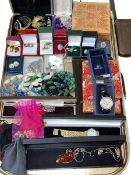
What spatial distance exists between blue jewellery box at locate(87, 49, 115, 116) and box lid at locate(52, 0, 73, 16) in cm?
42

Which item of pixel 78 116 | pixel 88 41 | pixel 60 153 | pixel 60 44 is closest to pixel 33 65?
pixel 60 44

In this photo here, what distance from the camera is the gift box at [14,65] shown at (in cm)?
228

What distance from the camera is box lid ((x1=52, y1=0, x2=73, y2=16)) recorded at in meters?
2.44

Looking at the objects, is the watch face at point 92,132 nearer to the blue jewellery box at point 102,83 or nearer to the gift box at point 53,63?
the blue jewellery box at point 102,83

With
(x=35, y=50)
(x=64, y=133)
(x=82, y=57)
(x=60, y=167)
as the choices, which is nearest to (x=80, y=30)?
(x=82, y=57)

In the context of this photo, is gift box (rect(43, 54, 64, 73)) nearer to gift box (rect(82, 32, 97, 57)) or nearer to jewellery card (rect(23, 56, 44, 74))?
jewellery card (rect(23, 56, 44, 74))

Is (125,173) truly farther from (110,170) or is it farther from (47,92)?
(47,92)

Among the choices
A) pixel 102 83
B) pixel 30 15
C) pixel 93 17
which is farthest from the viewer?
pixel 30 15

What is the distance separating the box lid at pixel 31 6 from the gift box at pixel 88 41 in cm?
41

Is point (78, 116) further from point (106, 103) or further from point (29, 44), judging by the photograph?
point (29, 44)

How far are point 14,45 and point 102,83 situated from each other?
68 cm

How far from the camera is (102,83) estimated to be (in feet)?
6.95

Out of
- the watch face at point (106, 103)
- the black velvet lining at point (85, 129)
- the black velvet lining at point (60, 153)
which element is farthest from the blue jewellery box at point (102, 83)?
the black velvet lining at point (60, 153)

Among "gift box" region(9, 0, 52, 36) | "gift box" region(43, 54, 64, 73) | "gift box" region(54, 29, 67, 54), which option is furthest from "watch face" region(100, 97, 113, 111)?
"gift box" region(9, 0, 52, 36)
